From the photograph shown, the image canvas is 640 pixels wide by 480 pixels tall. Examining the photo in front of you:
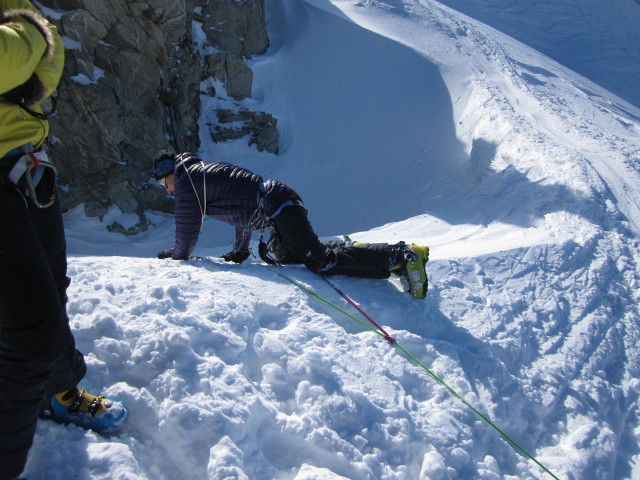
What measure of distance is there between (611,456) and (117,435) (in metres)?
3.05

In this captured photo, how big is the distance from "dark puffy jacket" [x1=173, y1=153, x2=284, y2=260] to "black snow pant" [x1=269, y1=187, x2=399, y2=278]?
6.8 inches

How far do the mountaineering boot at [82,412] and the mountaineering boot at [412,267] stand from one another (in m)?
2.50

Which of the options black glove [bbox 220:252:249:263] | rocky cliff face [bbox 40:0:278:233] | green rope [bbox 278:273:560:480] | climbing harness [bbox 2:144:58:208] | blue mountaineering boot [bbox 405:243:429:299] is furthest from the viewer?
rocky cliff face [bbox 40:0:278:233]

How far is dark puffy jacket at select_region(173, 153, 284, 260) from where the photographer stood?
12.9ft

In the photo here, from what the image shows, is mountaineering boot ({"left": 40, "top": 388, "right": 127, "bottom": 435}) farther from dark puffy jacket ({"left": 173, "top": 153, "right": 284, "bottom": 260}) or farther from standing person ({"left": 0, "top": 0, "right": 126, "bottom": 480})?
dark puffy jacket ({"left": 173, "top": 153, "right": 284, "bottom": 260})

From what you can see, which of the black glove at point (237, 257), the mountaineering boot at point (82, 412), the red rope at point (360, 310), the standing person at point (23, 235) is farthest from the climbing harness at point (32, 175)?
the black glove at point (237, 257)

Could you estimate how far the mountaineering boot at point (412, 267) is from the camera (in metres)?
3.71

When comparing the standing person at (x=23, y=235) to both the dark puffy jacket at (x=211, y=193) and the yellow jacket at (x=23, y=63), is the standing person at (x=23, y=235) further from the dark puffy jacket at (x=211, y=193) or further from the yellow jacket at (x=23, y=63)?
the dark puffy jacket at (x=211, y=193)

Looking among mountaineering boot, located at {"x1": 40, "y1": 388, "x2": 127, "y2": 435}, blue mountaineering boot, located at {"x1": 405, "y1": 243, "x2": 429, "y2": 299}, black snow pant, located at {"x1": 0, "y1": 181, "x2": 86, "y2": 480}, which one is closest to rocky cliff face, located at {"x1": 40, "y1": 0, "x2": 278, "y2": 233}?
blue mountaineering boot, located at {"x1": 405, "y1": 243, "x2": 429, "y2": 299}

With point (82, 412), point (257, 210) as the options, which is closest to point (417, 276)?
point (257, 210)

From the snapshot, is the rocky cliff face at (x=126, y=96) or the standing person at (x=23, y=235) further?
the rocky cliff face at (x=126, y=96)

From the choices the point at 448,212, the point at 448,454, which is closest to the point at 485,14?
the point at 448,212

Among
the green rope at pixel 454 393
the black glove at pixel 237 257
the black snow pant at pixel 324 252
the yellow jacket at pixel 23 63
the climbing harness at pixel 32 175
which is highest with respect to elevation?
the yellow jacket at pixel 23 63

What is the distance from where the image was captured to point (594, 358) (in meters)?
3.68
